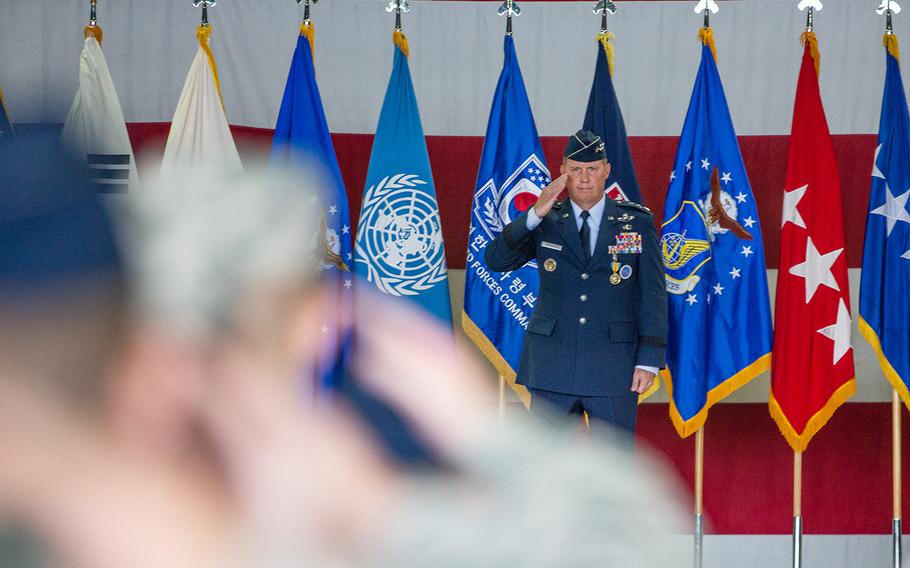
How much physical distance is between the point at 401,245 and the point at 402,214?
0.33ft

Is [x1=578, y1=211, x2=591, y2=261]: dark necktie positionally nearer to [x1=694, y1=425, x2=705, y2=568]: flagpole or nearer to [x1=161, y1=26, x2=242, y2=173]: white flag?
[x1=694, y1=425, x2=705, y2=568]: flagpole

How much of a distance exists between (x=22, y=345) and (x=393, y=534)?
188 mm

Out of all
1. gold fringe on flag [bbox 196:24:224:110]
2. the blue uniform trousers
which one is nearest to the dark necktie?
the blue uniform trousers

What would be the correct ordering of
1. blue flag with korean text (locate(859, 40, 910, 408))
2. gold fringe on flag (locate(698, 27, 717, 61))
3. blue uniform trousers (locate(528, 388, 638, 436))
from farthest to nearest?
gold fringe on flag (locate(698, 27, 717, 61)), blue flag with korean text (locate(859, 40, 910, 408)), blue uniform trousers (locate(528, 388, 638, 436))

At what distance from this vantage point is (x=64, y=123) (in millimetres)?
462

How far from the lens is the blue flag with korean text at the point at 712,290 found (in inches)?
126

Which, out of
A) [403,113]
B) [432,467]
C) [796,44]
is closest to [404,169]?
[403,113]

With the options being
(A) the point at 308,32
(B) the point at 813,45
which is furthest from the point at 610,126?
(A) the point at 308,32

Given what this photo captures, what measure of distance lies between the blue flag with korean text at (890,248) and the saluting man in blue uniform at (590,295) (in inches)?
33.1

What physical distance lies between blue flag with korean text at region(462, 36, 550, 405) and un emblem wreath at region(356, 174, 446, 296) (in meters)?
0.13

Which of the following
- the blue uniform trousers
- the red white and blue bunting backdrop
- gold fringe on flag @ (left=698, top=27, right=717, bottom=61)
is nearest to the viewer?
the blue uniform trousers

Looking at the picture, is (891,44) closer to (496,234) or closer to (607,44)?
(607,44)

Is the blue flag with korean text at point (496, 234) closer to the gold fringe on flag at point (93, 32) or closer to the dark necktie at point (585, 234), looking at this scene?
the dark necktie at point (585, 234)

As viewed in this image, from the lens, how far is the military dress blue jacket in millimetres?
2791
